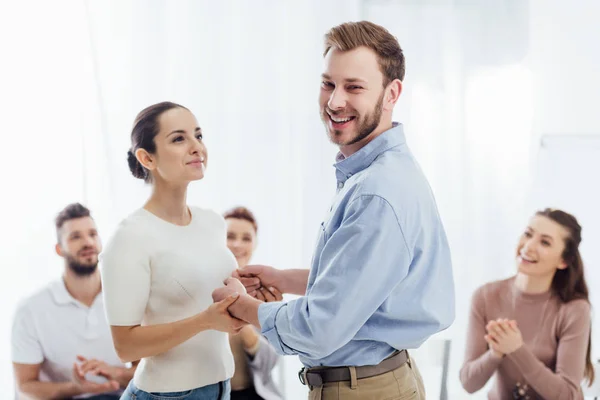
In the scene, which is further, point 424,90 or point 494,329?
point 424,90

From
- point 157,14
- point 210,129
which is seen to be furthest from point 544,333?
point 157,14

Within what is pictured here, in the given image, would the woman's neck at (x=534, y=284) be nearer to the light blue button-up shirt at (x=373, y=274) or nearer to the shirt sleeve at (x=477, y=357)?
the shirt sleeve at (x=477, y=357)

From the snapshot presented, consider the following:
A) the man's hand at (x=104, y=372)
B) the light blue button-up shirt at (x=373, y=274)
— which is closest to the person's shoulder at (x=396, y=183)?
the light blue button-up shirt at (x=373, y=274)

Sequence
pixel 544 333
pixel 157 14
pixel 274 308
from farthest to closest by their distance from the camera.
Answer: pixel 157 14 < pixel 544 333 < pixel 274 308

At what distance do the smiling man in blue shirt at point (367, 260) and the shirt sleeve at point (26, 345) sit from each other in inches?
68.3

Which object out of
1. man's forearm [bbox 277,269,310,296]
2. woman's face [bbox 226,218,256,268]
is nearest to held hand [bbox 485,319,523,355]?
woman's face [bbox 226,218,256,268]

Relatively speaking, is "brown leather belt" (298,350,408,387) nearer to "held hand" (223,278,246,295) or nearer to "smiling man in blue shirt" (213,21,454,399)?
"smiling man in blue shirt" (213,21,454,399)

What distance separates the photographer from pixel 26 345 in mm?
3225

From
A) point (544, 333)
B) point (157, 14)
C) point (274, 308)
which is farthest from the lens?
point (157, 14)

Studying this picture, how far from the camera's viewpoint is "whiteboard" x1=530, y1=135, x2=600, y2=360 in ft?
11.4

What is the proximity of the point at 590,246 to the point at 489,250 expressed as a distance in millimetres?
466

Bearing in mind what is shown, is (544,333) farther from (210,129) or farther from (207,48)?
(207,48)

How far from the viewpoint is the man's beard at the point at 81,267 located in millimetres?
3307

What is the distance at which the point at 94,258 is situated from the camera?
3.34 meters
